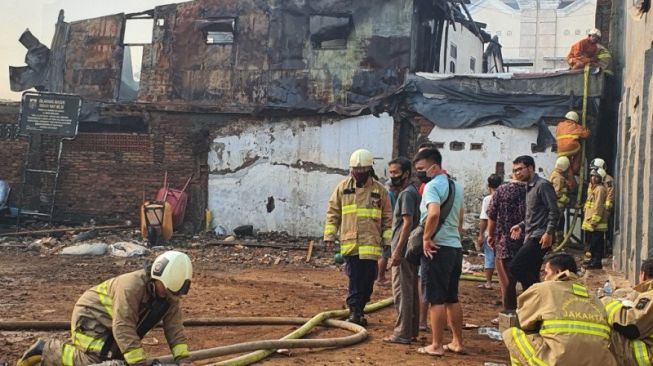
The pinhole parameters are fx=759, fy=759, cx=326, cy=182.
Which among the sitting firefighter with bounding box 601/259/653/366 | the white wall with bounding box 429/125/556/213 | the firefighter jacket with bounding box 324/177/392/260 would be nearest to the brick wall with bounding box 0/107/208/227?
the white wall with bounding box 429/125/556/213

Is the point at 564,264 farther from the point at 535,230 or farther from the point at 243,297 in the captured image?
the point at 243,297

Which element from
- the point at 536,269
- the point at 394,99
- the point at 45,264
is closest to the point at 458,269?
the point at 536,269

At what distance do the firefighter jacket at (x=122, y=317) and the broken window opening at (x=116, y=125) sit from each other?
48.5ft

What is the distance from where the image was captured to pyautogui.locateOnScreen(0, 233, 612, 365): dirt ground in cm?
669

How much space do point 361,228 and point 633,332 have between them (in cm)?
316

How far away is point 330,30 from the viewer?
739 inches

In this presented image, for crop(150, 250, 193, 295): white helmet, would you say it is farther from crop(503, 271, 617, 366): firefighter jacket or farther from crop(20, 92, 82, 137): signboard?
crop(20, 92, 82, 137): signboard

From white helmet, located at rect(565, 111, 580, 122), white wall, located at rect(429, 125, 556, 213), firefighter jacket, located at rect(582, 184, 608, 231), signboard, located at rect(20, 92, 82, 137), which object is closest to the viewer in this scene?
firefighter jacket, located at rect(582, 184, 608, 231)

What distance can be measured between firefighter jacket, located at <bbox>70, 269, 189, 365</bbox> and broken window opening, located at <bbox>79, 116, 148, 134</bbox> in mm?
14780

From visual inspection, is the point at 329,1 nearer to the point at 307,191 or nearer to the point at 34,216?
the point at 307,191

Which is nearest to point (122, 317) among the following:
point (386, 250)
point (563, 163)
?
point (386, 250)

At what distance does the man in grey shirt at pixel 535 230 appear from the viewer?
7.41m

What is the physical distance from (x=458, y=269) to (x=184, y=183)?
13.0m

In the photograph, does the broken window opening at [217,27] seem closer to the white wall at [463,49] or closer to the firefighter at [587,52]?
the white wall at [463,49]
